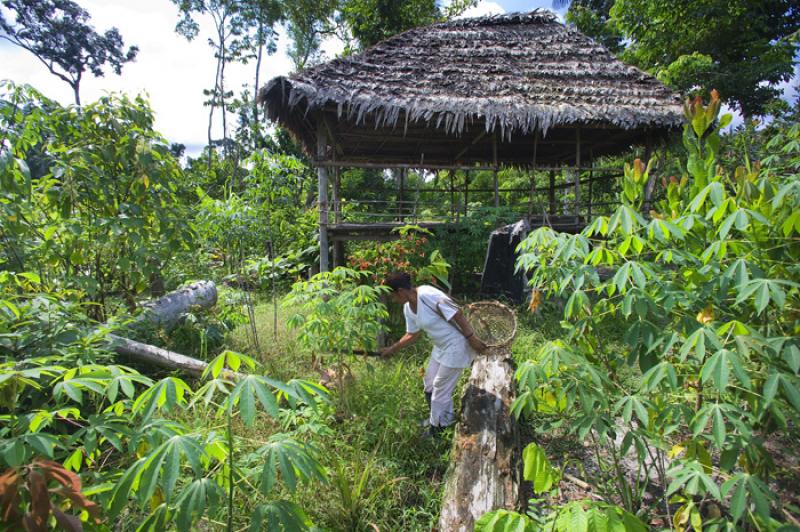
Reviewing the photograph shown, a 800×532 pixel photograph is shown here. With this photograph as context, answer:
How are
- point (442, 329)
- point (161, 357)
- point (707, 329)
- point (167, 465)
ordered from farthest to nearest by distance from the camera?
point (161, 357) → point (442, 329) → point (707, 329) → point (167, 465)

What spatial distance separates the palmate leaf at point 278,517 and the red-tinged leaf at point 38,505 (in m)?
0.44

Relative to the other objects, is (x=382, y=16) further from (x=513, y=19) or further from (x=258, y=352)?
(x=258, y=352)

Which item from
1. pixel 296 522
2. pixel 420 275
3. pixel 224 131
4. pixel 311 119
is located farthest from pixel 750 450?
pixel 224 131

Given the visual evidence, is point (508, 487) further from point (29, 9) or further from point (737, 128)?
point (29, 9)

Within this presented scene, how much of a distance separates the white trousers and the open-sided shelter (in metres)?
3.63

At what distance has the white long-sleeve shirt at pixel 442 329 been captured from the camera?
2570mm

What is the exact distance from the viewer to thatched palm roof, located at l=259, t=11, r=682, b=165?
5.79 meters

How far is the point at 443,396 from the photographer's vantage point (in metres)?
2.64

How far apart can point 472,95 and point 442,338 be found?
4837 mm

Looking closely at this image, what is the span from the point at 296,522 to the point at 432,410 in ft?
5.57

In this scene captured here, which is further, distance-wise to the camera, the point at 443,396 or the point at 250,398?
the point at 443,396

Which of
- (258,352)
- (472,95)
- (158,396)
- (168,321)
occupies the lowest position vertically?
(258,352)

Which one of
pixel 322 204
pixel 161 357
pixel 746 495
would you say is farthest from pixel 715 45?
pixel 161 357

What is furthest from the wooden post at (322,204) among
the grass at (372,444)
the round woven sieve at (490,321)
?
the round woven sieve at (490,321)
